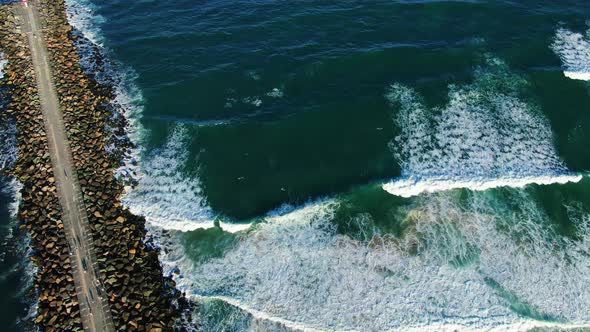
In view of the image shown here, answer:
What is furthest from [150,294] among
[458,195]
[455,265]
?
[458,195]

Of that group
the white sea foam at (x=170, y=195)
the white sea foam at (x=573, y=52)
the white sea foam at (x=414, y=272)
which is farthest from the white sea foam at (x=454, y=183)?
the white sea foam at (x=573, y=52)

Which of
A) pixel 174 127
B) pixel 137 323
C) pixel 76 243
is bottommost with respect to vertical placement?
pixel 137 323

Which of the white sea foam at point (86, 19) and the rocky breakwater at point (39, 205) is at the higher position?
the white sea foam at point (86, 19)

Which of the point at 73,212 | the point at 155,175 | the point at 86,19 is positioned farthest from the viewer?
the point at 86,19

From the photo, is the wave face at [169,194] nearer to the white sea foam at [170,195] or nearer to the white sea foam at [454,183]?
the white sea foam at [170,195]

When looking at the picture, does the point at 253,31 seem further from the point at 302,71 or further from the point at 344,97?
the point at 344,97

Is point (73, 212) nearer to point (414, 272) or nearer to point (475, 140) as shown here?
point (414, 272)

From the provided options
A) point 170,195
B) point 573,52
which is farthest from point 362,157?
point 573,52
